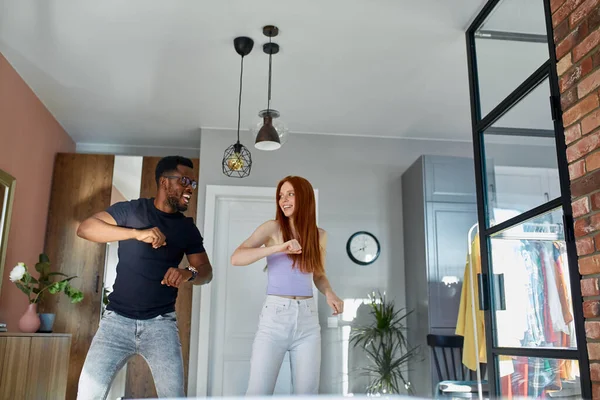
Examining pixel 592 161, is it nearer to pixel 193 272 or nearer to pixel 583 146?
pixel 583 146

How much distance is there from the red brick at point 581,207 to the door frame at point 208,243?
3001 mm

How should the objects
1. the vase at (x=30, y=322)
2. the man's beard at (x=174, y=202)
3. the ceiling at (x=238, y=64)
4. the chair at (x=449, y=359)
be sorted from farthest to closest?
1. the chair at (x=449, y=359)
2. the vase at (x=30, y=322)
3. the ceiling at (x=238, y=64)
4. the man's beard at (x=174, y=202)

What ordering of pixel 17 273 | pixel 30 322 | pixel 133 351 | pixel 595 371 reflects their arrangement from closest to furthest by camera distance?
pixel 595 371 → pixel 133 351 → pixel 17 273 → pixel 30 322

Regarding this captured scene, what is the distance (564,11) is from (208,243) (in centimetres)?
330

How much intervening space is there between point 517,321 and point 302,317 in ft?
3.42

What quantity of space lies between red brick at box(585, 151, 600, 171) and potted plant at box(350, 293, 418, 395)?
9.11 ft

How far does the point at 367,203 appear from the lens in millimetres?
5020

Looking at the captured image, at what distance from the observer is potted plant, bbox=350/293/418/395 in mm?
4430

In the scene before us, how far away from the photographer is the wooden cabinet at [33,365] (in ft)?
10.4

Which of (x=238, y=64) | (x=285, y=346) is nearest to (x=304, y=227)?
(x=285, y=346)

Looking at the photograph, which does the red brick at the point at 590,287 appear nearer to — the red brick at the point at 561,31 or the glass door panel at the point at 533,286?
the glass door panel at the point at 533,286

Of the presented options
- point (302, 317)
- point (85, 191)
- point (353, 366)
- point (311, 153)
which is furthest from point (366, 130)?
point (302, 317)

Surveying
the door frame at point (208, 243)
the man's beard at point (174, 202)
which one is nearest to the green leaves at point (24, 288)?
the door frame at point (208, 243)

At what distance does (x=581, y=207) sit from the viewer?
6.68 ft
